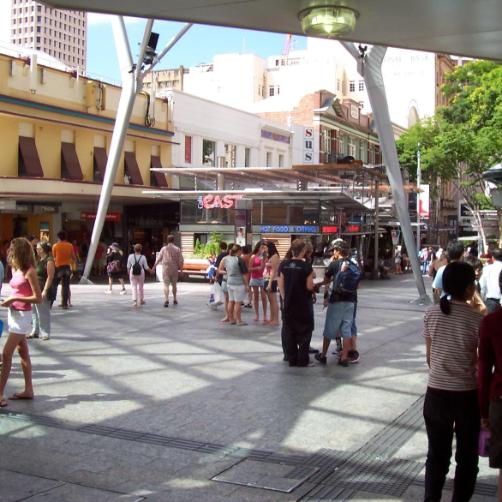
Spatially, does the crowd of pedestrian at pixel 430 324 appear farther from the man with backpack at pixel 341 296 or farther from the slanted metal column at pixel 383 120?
the slanted metal column at pixel 383 120

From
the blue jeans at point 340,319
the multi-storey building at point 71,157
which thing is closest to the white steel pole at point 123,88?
the multi-storey building at point 71,157

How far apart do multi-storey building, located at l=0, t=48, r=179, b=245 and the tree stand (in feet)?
43.3

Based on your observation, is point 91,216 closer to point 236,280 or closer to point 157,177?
point 157,177

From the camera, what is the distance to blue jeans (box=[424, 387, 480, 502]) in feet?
15.6

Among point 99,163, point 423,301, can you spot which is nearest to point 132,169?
point 99,163

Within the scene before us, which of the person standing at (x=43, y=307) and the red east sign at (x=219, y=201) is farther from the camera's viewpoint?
the red east sign at (x=219, y=201)

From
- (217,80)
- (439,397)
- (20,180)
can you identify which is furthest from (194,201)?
(217,80)

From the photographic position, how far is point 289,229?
28.6m

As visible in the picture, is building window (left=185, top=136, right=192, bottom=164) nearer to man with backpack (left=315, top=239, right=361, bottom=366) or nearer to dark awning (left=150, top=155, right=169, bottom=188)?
dark awning (left=150, top=155, right=169, bottom=188)

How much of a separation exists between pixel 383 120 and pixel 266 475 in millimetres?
15391

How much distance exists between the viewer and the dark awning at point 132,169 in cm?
3366

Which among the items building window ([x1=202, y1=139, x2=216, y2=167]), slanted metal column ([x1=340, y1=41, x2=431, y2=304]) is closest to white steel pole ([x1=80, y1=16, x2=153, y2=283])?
slanted metal column ([x1=340, y1=41, x2=431, y2=304])

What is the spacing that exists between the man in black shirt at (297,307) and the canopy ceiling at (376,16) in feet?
12.2

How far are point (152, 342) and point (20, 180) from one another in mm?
16946
